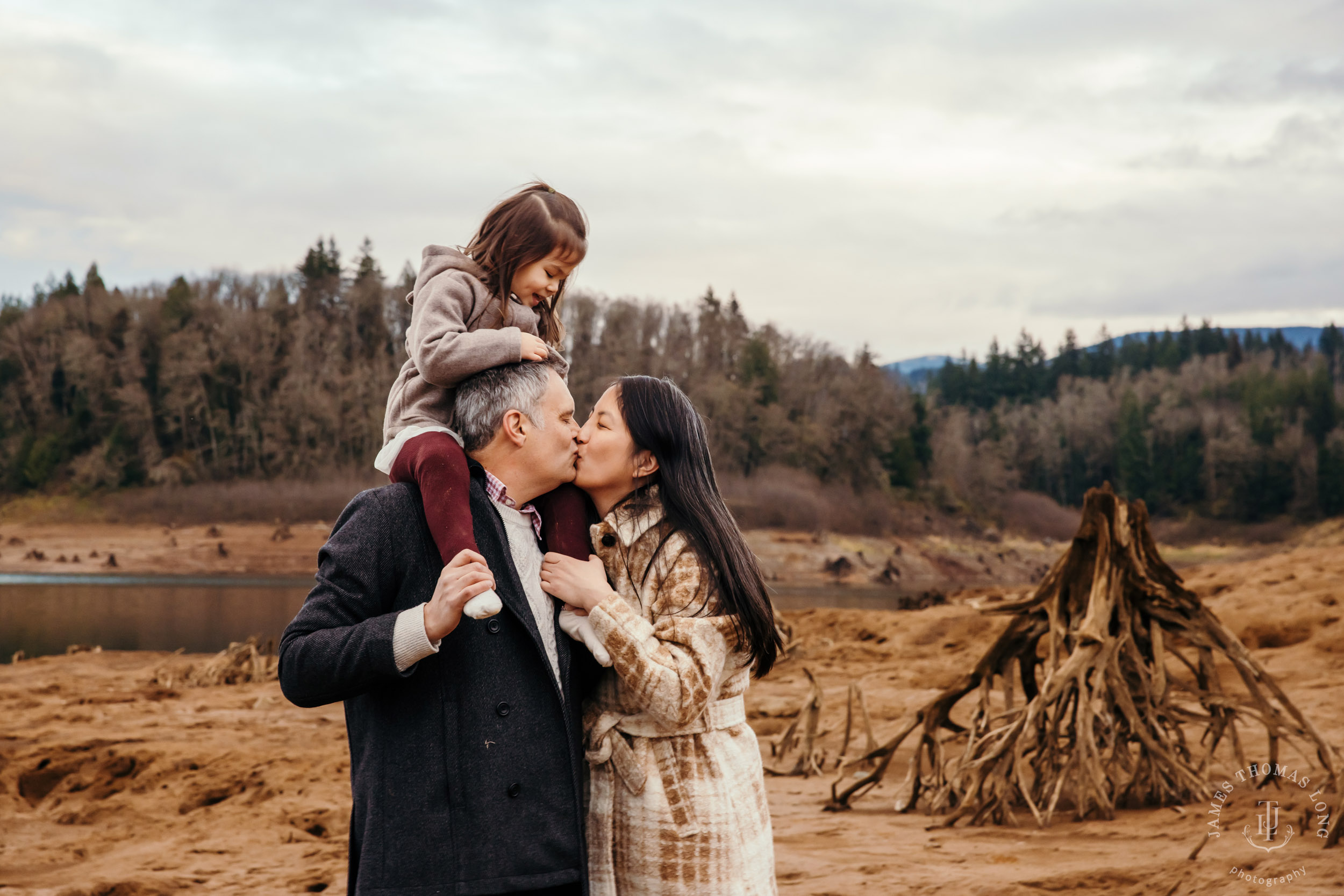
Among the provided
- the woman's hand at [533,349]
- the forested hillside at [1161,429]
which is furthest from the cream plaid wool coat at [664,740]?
the forested hillside at [1161,429]

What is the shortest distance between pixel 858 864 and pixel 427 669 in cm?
357

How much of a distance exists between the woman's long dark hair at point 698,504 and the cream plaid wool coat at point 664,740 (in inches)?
1.4

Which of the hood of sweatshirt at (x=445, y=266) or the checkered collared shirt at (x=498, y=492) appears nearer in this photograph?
the checkered collared shirt at (x=498, y=492)

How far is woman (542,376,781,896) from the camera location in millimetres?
2393

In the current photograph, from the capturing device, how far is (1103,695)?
579cm

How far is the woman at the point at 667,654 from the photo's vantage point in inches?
94.2

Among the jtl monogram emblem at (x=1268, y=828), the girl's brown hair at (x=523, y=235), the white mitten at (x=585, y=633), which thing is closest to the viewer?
the white mitten at (x=585, y=633)

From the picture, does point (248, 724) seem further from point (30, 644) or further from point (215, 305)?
point (215, 305)

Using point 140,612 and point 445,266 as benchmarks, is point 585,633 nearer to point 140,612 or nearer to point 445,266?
point 445,266

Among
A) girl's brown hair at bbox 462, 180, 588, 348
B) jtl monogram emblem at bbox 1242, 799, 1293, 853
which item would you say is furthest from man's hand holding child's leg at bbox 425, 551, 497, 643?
jtl monogram emblem at bbox 1242, 799, 1293, 853

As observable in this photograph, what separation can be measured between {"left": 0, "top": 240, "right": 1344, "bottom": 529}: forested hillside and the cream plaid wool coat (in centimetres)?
4150

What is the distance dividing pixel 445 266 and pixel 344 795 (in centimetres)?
545

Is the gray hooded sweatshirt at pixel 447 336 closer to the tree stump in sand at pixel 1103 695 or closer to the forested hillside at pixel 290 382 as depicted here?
the tree stump in sand at pixel 1103 695

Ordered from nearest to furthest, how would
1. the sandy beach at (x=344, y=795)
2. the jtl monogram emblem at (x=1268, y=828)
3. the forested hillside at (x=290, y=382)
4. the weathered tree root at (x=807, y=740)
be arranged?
the jtl monogram emblem at (x=1268, y=828), the sandy beach at (x=344, y=795), the weathered tree root at (x=807, y=740), the forested hillside at (x=290, y=382)
